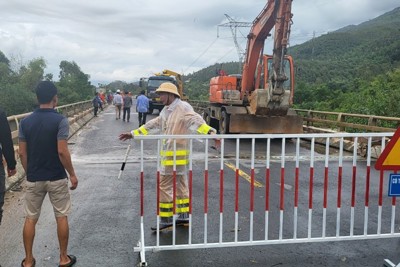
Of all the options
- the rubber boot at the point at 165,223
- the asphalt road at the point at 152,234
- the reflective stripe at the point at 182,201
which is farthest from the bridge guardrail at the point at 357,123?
the rubber boot at the point at 165,223

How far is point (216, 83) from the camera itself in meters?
18.0

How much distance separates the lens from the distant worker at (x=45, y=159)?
3.88 metres

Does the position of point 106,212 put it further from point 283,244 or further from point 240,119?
point 240,119

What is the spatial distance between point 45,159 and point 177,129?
1742 millimetres

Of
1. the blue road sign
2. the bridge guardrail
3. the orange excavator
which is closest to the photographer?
the blue road sign

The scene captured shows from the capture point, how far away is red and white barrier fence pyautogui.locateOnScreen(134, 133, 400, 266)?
4.45 metres

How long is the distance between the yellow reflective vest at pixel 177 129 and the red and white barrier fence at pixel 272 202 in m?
0.36

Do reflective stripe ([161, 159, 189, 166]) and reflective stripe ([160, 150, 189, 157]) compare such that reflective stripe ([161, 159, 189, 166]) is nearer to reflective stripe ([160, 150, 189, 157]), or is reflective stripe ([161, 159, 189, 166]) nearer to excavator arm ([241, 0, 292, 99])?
reflective stripe ([160, 150, 189, 157])

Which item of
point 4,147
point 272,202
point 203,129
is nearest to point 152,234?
point 203,129

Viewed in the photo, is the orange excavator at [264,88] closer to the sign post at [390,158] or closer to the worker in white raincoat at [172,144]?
the worker in white raincoat at [172,144]

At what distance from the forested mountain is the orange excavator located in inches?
68.0

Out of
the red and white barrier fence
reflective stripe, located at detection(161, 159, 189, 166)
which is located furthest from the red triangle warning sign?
reflective stripe, located at detection(161, 159, 189, 166)

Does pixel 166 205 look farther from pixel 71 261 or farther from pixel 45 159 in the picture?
pixel 45 159

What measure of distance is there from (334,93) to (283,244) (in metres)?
29.7
